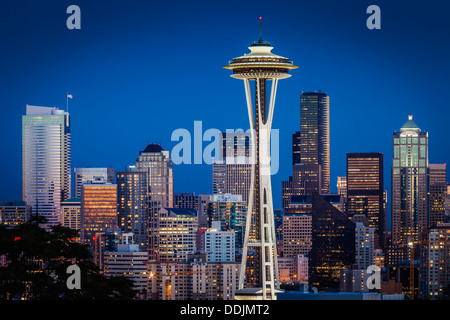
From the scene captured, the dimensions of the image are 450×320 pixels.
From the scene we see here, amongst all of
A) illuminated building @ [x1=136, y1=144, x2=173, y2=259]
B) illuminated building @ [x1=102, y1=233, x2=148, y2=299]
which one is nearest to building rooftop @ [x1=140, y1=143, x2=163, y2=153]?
illuminated building @ [x1=136, y1=144, x2=173, y2=259]

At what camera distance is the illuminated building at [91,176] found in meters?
106

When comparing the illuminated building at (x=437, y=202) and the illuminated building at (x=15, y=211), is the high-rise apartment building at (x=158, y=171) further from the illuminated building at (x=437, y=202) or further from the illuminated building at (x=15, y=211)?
the illuminated building at (x=437, y=202)

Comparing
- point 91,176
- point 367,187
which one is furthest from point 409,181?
point 91,176

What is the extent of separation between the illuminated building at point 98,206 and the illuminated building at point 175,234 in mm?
6269

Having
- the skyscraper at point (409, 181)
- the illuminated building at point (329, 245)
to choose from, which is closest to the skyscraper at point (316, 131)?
the skyscraper at point (409, 181)

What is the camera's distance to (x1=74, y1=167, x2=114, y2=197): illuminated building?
106 metres

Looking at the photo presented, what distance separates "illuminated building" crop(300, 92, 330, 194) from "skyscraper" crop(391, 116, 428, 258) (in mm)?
12130

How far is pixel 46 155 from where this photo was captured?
11038 centimetres

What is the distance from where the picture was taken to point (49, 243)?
15961mm

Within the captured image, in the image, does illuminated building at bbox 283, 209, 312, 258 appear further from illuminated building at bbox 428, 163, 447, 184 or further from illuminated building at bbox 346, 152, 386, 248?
illuminated building at bbox 428, 163, 447, 184

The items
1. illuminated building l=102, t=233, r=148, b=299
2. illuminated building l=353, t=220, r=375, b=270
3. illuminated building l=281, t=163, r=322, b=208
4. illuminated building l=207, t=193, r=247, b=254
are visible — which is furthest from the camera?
illuminated building l=281, t=163, r=322, b=208

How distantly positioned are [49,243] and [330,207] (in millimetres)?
90299

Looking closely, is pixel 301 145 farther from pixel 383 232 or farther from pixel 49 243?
pixel 49 243

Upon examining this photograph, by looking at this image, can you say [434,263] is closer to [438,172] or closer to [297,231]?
[297,231]
